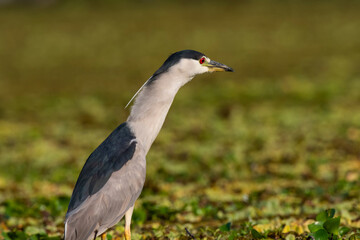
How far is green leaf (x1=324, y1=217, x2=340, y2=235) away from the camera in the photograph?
533 centimetres

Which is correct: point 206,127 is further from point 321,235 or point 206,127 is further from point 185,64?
point 321,235

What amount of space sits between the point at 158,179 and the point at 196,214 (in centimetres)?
264

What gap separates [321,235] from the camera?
5.25 metres

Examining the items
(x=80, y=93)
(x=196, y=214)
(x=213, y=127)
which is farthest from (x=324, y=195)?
(x=80, y=93)

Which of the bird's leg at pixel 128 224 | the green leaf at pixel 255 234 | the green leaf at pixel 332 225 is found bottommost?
the green leaf at pixel 332 225

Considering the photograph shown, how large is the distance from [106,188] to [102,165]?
23cm

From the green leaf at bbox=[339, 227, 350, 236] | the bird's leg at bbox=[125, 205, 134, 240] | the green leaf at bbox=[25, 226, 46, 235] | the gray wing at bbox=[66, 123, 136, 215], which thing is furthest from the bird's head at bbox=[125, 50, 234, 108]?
the green leaf at bbox=[339, 227, 350, 236]

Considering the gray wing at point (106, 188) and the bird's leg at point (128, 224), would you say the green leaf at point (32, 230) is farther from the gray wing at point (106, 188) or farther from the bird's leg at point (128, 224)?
the bird's leg at point (128, 224)

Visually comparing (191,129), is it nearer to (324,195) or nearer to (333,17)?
(324,195)

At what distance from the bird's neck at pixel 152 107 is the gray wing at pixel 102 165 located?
17 cm

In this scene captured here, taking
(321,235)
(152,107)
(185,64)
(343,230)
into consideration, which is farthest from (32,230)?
(343,230)

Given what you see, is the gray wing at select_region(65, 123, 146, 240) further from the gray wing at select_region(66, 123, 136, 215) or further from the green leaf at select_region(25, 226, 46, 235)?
the green leaf at select_region(25, 226, 46, 235)

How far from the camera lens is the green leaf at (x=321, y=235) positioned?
5.24 m

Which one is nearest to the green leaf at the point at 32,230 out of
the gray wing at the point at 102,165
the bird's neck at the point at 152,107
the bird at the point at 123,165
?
the bird at the point at 123,165
